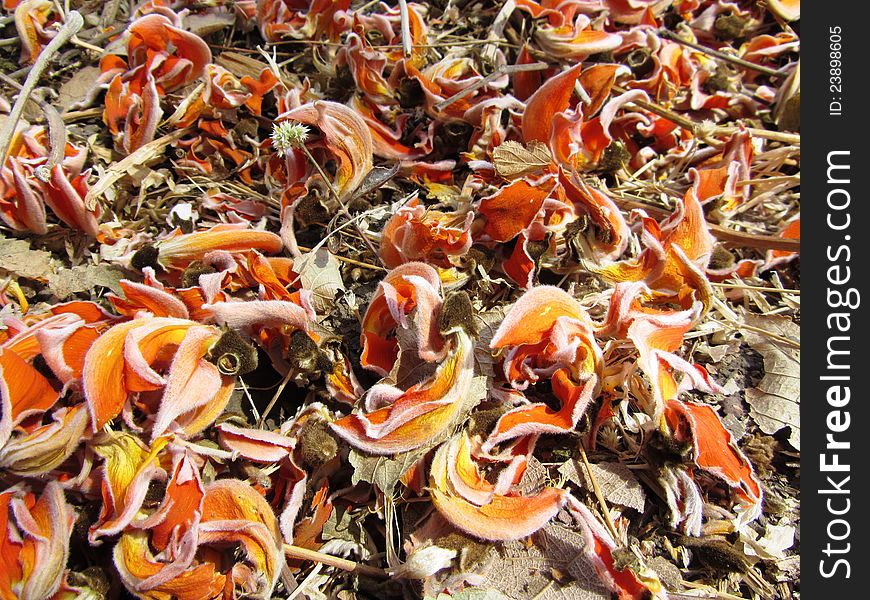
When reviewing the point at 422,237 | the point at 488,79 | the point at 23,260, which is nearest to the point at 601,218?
the point at 422,237

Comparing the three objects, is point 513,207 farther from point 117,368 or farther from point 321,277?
point 117,368

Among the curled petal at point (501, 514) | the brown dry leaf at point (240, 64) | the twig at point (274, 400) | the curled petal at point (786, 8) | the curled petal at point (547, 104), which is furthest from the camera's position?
the curled petal at point (786, 8)

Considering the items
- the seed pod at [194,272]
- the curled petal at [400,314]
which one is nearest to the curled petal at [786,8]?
the curled petal at [400,314]

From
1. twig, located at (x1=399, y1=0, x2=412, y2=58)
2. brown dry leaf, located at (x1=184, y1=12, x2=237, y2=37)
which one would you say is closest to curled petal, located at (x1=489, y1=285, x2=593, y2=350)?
twig, located at (x1=399, y1=0, x2=412, y2=58)

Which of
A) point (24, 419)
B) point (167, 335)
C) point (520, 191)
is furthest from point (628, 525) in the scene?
point (24, 419)

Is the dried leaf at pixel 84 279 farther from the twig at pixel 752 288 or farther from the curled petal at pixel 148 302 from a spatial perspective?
the twig at pixel 752 288

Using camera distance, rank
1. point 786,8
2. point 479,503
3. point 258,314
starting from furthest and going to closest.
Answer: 1. point 786,8
2. point 258,314
3. point 479,503

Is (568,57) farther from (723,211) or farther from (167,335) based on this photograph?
(167,335)
